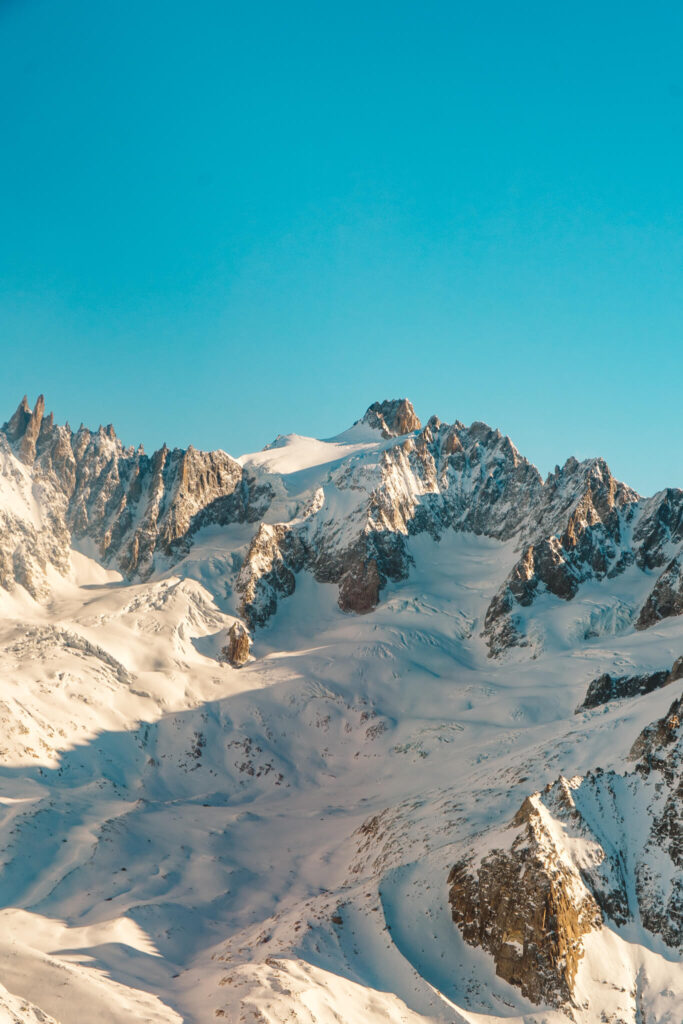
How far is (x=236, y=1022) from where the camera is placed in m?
46.0

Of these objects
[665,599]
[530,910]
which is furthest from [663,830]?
[665,599]

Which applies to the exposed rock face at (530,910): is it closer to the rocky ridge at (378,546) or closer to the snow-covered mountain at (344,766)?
the snow-covered mountain at (344,766)

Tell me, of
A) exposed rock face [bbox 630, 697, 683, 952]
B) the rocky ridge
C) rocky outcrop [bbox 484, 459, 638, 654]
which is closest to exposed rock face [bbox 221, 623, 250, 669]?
the rocky ridge

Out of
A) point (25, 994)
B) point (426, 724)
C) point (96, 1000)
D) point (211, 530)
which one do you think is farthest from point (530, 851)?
point (211, 530)

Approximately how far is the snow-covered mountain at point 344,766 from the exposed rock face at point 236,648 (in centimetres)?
60

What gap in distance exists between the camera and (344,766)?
111 meters

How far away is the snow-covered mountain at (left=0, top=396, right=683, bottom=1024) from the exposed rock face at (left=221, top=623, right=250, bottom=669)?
1.96ft

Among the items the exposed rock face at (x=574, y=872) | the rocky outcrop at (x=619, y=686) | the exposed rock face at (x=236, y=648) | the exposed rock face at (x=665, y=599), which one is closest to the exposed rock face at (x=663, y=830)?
the exposed rock face at (x=574, y=872)

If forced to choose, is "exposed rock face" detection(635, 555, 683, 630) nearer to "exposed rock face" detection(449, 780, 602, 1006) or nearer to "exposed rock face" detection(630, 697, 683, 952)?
"exposed rock face" detection(630, 697, 683, 952)

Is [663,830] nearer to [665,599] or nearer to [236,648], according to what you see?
[665,599]

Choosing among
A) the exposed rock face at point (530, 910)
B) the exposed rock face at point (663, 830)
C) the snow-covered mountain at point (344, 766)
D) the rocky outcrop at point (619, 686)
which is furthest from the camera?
the rocky outcrop at point (619, 686)

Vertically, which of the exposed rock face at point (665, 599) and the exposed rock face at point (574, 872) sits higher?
the exposed rock face at point (665, 599)

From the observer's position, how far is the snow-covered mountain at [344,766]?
5322cm

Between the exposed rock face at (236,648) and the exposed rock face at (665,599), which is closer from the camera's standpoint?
the exposed rock face at (665,599)
